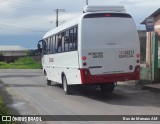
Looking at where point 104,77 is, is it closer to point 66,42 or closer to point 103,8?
point 103,8

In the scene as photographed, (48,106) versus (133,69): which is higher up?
(133,69)

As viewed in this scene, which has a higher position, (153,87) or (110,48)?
(110,48)

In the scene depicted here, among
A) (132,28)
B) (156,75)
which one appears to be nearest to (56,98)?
(132,28)

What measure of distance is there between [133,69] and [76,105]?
2.97 meters

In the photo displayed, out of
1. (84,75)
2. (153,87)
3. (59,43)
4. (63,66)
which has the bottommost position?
(153,87)

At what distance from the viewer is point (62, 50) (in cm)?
1862

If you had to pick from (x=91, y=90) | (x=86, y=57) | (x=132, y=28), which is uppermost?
(x=132, y=28)

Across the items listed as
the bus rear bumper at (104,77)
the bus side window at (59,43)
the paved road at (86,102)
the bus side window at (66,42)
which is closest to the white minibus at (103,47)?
the bus rear bumper at (104,77)

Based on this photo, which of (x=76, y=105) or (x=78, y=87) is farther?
(x=78, y=87)

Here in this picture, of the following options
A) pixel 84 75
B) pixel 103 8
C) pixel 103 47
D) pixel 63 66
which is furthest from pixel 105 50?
pixel 63 66

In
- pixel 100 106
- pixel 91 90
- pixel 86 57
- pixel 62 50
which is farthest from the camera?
pixel 91 90

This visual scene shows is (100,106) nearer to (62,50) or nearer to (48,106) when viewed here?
(48,106)

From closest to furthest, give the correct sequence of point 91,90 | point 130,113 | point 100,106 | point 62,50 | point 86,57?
1. point 130,113
2. point 100,106
3. point 86,57
4. point 62,50
5. point 91,90

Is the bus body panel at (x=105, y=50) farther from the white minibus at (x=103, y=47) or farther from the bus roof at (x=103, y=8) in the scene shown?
the bus roof at (x=103, y=8)
